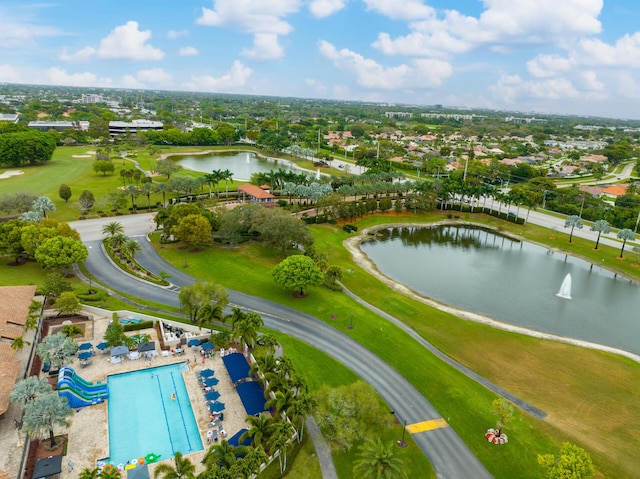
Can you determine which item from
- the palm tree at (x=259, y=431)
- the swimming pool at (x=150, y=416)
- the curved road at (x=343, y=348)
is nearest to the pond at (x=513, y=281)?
the curved road at (x=343, y=348)

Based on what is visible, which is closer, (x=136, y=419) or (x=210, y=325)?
(x=136, y=419)

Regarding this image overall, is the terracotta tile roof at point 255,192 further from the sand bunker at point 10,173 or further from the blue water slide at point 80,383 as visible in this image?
the blue water slide at point 80,383

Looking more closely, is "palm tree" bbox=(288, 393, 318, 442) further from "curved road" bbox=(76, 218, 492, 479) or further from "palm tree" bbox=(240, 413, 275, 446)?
"curved road" bbox=(76, 218, 492, 479)

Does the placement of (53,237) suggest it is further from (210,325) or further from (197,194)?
(197,194)

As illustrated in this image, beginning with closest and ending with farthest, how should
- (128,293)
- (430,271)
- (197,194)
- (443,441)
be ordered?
(443,441) < (128,293) < (430,271) < (197,194)

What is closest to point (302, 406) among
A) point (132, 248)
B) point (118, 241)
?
point (132, 248)

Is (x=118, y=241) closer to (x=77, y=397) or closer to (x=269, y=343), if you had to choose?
(x=77, y=397)

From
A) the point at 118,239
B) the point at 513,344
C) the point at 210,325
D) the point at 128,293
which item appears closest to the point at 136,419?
the point at 210,325

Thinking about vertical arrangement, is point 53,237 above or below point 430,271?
above
